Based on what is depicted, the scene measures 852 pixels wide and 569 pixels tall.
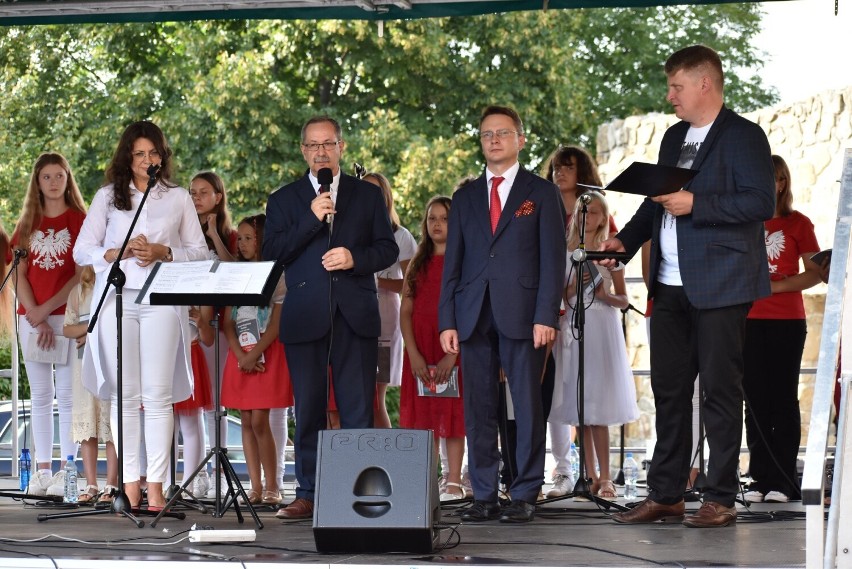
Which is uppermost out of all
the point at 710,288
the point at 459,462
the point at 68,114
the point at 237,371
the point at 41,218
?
the point at 68,114

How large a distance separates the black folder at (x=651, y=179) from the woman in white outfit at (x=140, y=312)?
6.36ft

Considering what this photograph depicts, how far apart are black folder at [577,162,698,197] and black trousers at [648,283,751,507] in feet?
1.60

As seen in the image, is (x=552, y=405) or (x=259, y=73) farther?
(x=259, y=73)

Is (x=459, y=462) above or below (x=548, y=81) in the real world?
below

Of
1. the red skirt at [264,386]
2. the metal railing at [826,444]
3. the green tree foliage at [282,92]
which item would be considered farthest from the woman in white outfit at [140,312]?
the green tree foliage at [282,92]

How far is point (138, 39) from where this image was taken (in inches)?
663

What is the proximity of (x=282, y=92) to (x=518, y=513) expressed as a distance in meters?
10.5

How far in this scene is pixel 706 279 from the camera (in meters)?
4.69

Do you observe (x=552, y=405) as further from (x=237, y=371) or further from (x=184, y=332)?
(x=184, y=332)

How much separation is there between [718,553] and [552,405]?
2540mm

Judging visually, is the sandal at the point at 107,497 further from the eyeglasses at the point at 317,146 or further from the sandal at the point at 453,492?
the eyeglasses at the point at 317,146

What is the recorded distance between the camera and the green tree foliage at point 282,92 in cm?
1476

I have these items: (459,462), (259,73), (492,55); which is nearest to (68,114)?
(259,73)

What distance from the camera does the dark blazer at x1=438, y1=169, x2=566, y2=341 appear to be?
507cm
